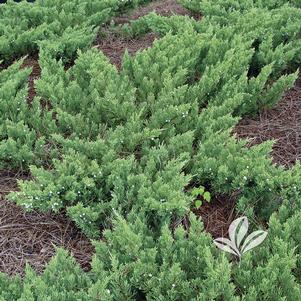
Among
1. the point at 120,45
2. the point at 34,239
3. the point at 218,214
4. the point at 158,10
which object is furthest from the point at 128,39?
the point at 34,239

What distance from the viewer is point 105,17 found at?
4754mm

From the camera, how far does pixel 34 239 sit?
2.85 metres

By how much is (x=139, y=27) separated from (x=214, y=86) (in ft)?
4.68

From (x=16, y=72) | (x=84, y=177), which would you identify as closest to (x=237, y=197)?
(x=84, y=177)

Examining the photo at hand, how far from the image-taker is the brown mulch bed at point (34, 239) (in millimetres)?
2727

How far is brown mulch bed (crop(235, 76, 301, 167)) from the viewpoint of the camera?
343 centimetres

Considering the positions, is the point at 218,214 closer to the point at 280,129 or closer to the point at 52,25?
the point at 280,129

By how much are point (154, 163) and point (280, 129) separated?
1.13m

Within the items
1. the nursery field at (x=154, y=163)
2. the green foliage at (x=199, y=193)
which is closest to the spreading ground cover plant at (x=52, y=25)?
the nursery field at (x=154, y=163)

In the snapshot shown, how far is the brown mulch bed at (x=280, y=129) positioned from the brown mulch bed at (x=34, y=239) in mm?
1259

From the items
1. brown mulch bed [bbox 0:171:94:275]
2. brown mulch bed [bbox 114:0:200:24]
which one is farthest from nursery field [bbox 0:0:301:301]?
brown mulch bed [bbox 114:0:200:24]

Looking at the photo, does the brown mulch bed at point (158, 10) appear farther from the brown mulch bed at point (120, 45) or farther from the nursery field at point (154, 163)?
the nursery field at point (154, 163)

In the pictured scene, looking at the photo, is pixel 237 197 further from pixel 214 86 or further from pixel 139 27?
pixel 139 27

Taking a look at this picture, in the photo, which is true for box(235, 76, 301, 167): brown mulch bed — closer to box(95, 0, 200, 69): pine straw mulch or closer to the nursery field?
the nursery field
